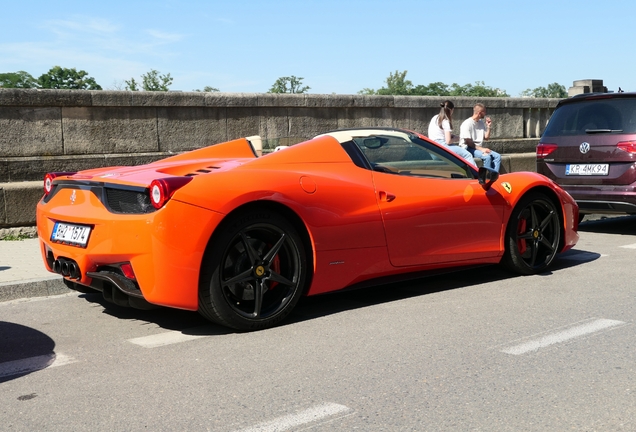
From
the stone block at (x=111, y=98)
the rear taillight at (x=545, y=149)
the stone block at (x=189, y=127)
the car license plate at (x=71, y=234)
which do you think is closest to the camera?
the car license plate at (x=71, y=234)

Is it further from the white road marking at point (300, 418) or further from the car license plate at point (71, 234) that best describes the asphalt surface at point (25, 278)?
the white road marking at point (300, 418)

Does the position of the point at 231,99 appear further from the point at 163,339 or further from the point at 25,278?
the point at 163,339

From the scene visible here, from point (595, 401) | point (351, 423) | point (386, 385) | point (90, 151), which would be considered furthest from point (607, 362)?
point (90, 151)

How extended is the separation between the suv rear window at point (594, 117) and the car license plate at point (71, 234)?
661 centimetres

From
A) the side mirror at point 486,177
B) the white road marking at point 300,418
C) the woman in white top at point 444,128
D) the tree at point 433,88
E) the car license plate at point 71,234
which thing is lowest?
the white road marking at point 300,418

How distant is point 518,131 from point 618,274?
33.4ft

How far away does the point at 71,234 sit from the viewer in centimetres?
525

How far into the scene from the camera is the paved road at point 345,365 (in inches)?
141

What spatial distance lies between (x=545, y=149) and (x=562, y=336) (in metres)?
5.63

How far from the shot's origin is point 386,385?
158 inches

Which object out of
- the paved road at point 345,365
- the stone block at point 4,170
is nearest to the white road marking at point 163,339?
the paved road at point 345,365

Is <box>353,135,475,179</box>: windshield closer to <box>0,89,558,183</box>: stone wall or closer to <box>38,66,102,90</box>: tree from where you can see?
<box>0,89,558,183</box>: stone wall

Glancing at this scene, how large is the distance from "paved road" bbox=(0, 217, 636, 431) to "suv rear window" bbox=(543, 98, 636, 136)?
356 cm

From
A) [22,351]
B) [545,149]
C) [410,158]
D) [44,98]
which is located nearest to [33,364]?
[22,351]
